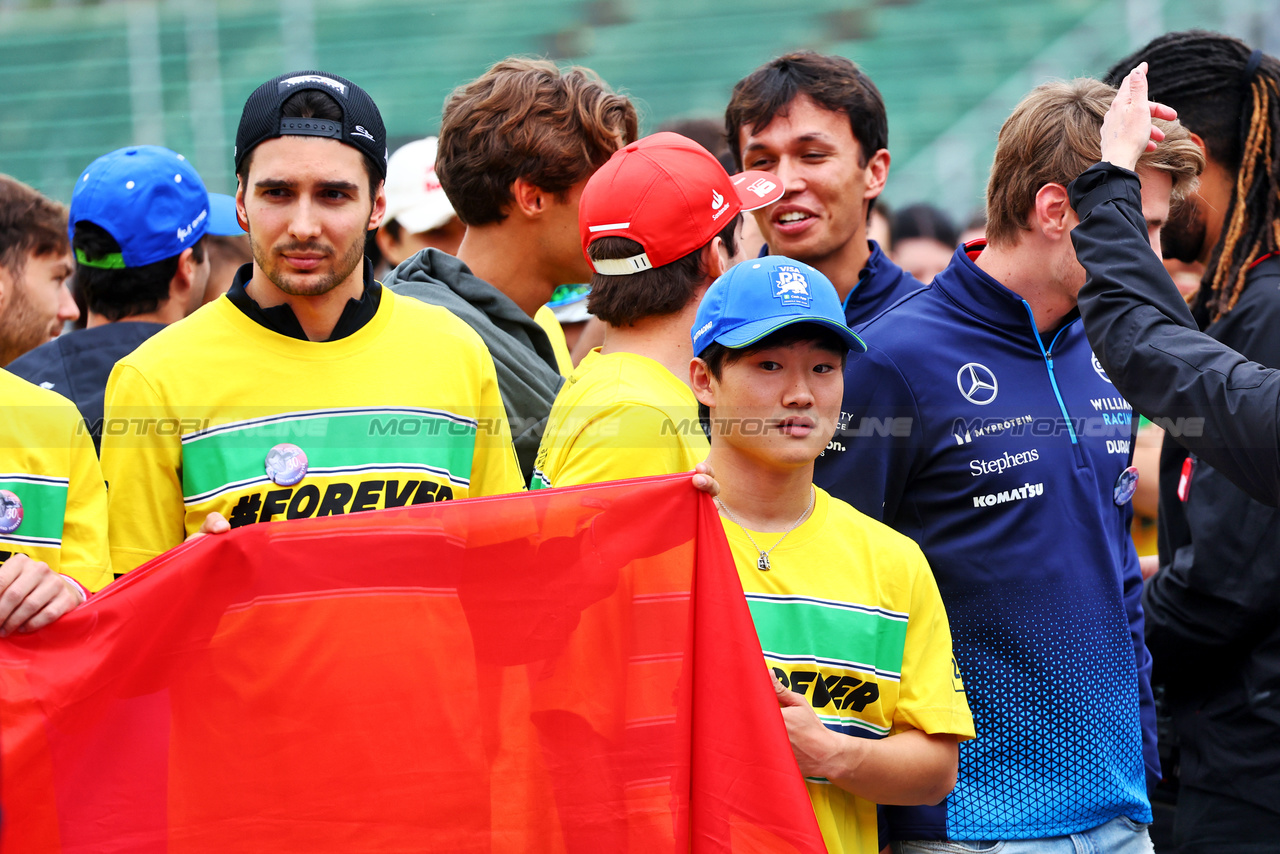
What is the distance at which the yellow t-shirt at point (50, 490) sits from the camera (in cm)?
256

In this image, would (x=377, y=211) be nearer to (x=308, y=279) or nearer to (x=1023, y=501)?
(x=308, y=279)

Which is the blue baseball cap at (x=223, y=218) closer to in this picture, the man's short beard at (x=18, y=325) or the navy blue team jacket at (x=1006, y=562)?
the man's short beard at (x=18, y=325)

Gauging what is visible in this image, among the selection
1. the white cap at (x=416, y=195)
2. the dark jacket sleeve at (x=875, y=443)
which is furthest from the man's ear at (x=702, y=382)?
the white cap at (x=416, y=195)

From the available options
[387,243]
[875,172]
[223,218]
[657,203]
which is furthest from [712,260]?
[387,243]

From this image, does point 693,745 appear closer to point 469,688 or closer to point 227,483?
point 469,688

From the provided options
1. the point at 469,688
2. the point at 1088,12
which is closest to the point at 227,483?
the point at 469,688

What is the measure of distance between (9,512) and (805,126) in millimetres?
2309

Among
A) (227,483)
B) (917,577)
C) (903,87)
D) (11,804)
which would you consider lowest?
(11,804)

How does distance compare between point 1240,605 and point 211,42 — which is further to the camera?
point 211,42

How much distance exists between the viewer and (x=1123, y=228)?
256 centimetres

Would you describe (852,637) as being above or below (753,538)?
below

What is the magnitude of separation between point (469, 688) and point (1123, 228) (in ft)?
4.94

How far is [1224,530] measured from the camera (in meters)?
3.17

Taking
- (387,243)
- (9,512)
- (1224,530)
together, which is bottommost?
(1224,530)
